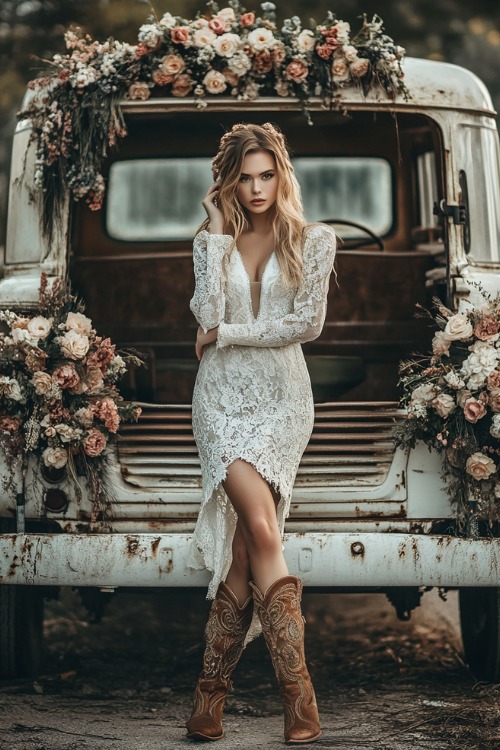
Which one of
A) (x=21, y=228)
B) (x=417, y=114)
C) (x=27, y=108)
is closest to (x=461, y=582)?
(x=417, y=114)

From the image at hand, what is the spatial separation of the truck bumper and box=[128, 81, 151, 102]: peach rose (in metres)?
1.81

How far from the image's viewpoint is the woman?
404 centimetres

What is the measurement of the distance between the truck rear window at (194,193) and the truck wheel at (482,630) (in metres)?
2.25

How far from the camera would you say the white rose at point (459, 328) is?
466cm

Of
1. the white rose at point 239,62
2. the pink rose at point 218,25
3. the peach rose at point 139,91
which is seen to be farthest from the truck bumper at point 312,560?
the pink rose at point 218,25

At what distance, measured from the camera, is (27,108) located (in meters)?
5.32

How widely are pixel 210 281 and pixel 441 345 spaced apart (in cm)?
108

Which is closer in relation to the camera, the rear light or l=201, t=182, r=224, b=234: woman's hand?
l=201, t=182, r=224, b=234: woman's hand

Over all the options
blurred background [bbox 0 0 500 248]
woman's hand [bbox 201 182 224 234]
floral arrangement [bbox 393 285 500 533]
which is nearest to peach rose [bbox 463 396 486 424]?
floral arrangement [bbox 393 285 500 533]

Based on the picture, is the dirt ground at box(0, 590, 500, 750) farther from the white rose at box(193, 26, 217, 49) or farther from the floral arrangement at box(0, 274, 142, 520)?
the white rose at box(193, 26, 217, 49)

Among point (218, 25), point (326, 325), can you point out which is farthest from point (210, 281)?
point (326, 325)

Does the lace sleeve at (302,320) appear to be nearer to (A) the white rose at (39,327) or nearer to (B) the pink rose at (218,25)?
(A) the white rose at (39,327)

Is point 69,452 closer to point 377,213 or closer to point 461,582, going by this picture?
point 461,582

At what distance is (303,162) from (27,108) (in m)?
1.73
